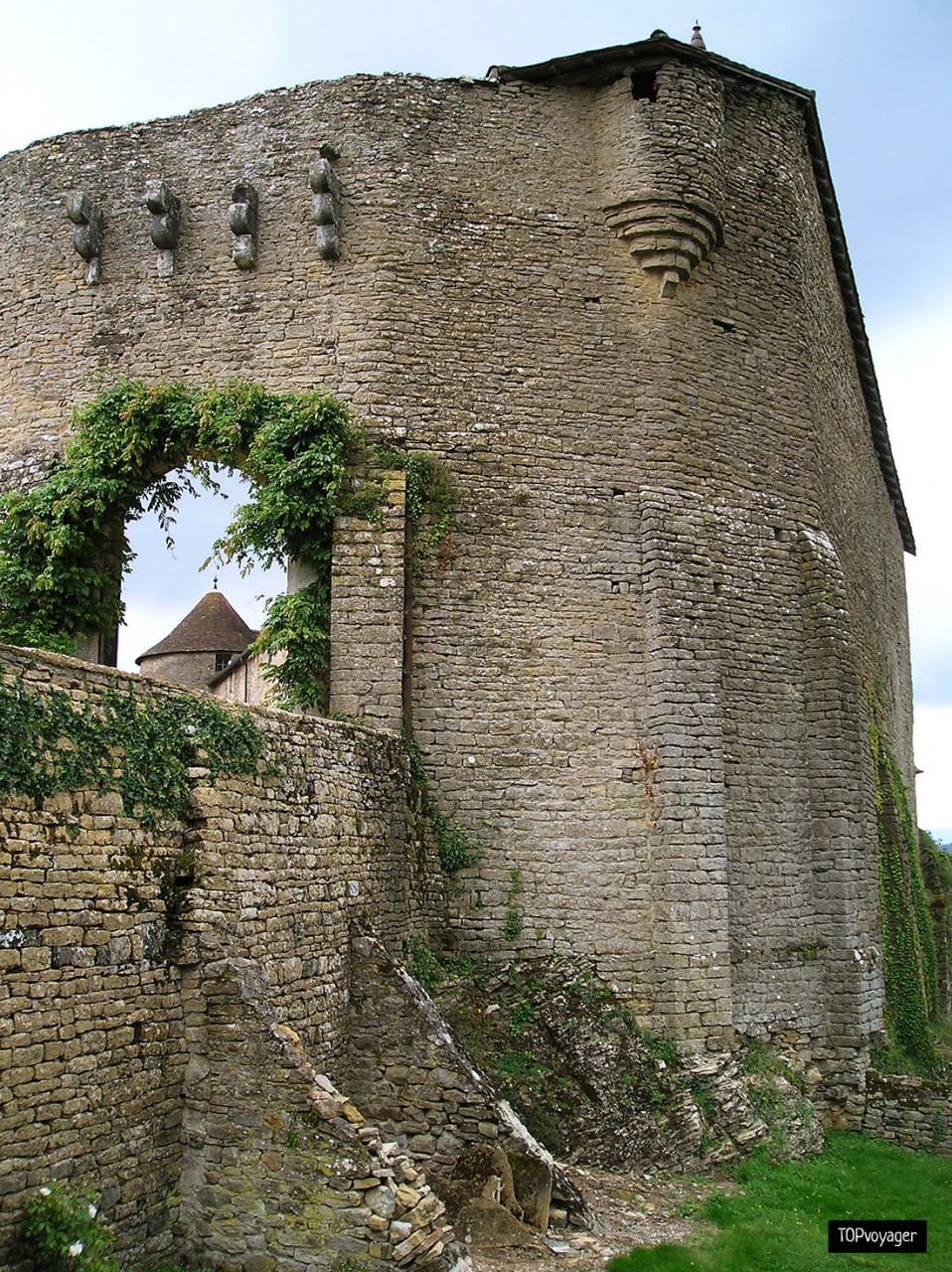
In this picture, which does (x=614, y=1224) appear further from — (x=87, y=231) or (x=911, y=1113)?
(x=87, y=231)

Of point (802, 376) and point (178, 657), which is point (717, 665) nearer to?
point (802, 376)

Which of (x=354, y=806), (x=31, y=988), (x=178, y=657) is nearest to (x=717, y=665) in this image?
(x=354, y=806)

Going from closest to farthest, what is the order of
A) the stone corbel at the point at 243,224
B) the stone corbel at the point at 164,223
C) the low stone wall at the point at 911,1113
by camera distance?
the low stone wall at the point at 911,1113, the stone corbel at the point at 243,224, the stone corbel at the point at 164,223

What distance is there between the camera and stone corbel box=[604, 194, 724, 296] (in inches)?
514

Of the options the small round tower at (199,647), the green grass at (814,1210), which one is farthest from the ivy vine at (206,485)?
the small round tower at (199,647)

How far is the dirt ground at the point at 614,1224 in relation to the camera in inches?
310

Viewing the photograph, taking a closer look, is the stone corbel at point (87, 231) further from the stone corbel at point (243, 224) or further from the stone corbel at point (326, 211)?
the stone corbel at point (326, 211)

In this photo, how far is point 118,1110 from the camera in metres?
6.33

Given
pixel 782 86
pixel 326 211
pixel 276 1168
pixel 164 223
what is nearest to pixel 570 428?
pixel 326 211

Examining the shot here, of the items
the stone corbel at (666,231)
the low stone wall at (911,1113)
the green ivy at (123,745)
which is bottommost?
the low stone wall at (911,1113)

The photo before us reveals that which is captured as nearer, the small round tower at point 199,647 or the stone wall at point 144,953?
the stone wall at point 144,953

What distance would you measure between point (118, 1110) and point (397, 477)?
7.23m

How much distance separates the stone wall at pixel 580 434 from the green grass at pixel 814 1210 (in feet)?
4.12

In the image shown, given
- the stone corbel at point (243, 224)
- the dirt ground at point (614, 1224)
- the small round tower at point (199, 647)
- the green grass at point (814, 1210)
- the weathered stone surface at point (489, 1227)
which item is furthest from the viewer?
the small round tower at point (199, 647)
